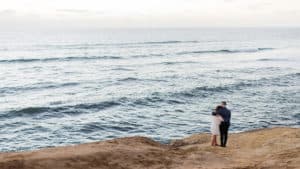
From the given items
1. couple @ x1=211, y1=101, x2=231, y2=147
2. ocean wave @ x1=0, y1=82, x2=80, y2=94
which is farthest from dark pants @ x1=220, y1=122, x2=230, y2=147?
ocean wave @ x1=0, y1=82, x2=80, y2=94

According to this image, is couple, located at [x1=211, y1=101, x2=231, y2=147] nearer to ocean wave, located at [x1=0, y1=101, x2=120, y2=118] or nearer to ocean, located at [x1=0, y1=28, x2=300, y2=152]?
ocean, located at [x1=0, y1=28, x2=300, y2=152]

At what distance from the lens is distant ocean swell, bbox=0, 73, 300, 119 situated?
2785cm

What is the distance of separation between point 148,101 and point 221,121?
16.3 meters

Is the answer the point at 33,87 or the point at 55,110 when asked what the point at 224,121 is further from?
the point at 33,87

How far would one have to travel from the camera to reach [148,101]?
105 feet

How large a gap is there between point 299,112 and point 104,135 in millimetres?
12308

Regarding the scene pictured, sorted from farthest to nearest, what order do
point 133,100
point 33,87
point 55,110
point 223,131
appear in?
point 33,87, point 133,100, point 55,110, point 223,131

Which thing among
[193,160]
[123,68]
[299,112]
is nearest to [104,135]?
[193,160]

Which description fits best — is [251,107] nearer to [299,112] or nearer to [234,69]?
[299,112]

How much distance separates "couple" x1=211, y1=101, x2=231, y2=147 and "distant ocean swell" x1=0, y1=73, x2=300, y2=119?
13.7 meters

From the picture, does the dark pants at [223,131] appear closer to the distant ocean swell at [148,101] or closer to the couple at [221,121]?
the couple at [221,121]

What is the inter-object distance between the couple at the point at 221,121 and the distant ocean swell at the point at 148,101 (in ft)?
44.8

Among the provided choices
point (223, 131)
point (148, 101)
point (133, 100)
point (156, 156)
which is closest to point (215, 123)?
point (223, 131)

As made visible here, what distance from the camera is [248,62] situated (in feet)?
205
